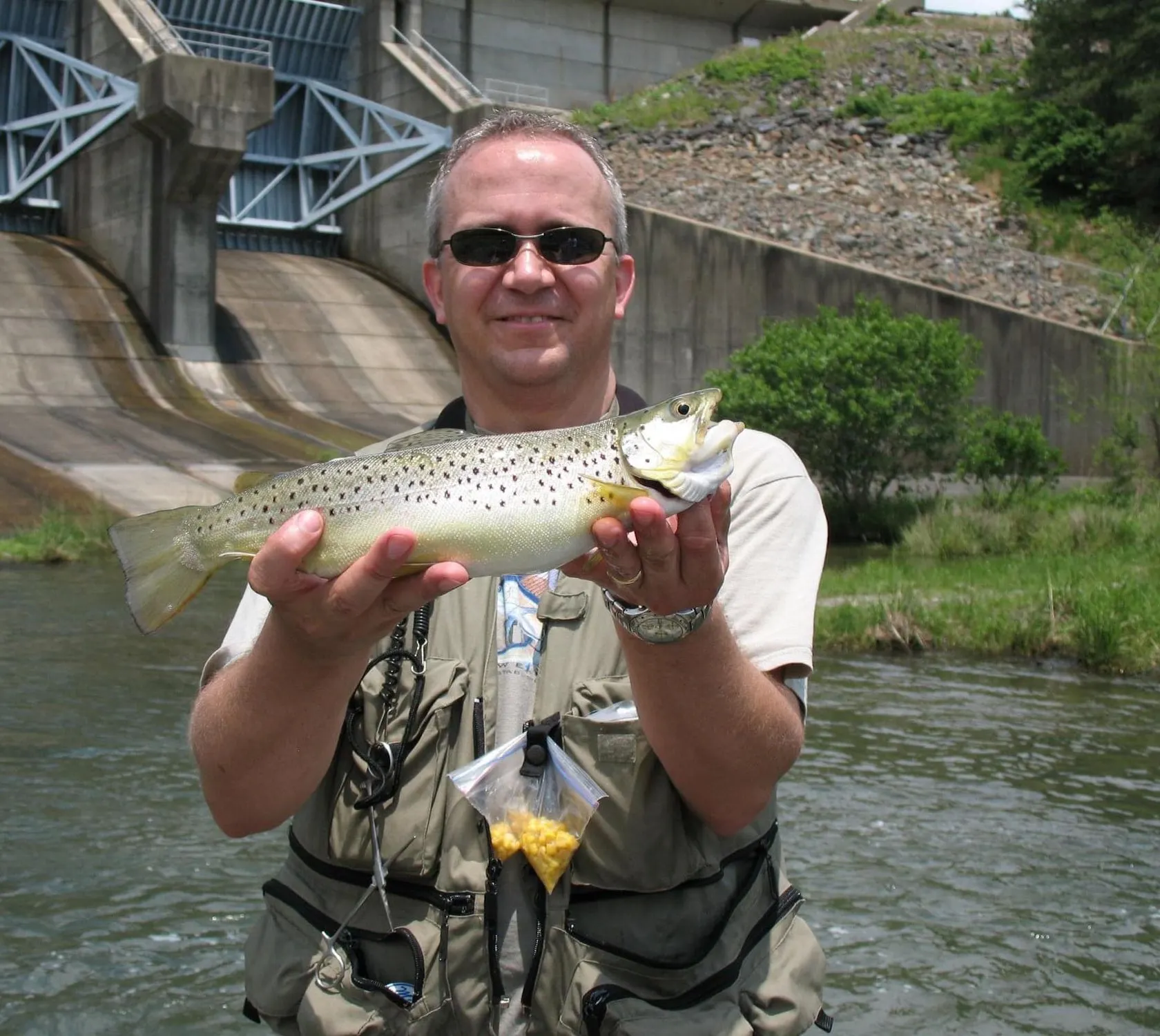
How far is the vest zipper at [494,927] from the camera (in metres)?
2.75

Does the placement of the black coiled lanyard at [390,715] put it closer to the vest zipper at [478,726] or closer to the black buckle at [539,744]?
the vest zipper at [478,726]

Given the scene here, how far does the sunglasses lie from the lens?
10.1 feet


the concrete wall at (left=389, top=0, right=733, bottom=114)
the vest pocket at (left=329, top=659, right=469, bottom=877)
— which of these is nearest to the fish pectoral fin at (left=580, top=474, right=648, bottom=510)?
the vest pocket at (left=329, top=659, right=469, bottom=877)

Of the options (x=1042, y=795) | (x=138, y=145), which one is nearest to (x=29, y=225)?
(x=138, y=145)

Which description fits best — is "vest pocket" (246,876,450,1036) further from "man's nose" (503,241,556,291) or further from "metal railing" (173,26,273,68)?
"metal railing" (173,26,273,68)

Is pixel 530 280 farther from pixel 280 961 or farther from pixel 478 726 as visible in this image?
pixel 280 961

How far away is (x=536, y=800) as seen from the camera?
8.94ft

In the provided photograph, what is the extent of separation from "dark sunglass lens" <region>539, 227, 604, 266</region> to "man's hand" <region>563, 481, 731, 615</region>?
775 millimetres

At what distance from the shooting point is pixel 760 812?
296 cm

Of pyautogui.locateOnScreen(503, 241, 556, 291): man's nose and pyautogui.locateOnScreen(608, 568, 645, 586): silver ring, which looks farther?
pyautogui.locateOnScreen(503, 241, 556, 291): man's nose

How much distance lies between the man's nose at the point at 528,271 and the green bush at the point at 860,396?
18032mm

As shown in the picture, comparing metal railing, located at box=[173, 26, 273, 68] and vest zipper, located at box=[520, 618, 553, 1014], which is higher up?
metal railing, located at box=[173, 26, 273, 68]

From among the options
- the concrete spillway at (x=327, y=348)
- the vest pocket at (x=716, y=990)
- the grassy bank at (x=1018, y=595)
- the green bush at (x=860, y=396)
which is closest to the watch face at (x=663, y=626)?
the vest pocket at (x=716, y=990)

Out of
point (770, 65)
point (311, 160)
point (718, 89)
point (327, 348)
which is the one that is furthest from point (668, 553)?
point (770, 65)
